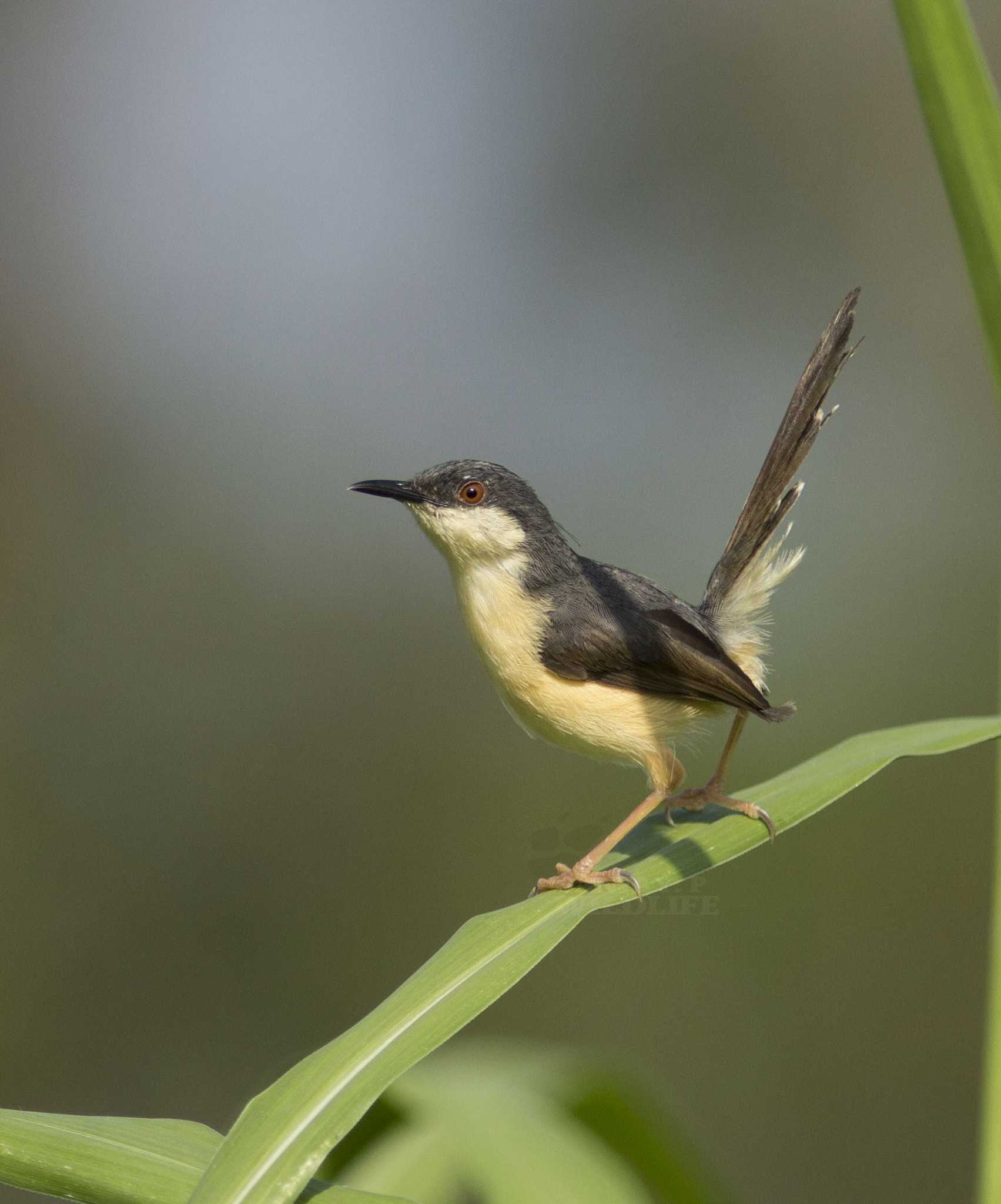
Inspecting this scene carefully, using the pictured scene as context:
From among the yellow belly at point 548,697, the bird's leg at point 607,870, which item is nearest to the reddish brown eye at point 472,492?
the yellow belly at point 548,697

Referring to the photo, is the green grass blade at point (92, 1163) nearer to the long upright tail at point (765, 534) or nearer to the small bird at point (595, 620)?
the small bird at point (595, 620)

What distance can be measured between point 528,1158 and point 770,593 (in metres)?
1.47

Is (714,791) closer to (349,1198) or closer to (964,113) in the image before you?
(349,1198)

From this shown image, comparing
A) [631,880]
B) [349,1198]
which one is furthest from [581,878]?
[349,1198]

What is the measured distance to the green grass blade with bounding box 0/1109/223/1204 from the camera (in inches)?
49.4

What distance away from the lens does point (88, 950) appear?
23.1 ft

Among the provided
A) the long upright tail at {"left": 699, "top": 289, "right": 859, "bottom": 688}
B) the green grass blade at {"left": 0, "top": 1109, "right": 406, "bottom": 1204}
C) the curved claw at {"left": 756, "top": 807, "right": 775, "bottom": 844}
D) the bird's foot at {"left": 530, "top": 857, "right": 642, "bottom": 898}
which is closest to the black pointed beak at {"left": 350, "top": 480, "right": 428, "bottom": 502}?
the long upright tail at {"left": 699, "top": 289, "right": 859, "bottom": 688}

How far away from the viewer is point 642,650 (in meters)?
2.28

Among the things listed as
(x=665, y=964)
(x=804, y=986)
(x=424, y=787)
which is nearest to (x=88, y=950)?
(x=424, y=787)

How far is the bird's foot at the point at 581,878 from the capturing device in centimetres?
198

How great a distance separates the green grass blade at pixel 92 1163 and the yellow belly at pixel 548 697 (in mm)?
1187

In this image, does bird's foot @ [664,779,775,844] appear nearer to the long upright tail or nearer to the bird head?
the long upright tail

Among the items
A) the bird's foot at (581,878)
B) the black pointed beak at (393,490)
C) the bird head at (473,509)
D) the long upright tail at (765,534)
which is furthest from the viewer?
the bird head at (473,509)

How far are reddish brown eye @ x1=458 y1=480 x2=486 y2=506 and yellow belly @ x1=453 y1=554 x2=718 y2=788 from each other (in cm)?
17
